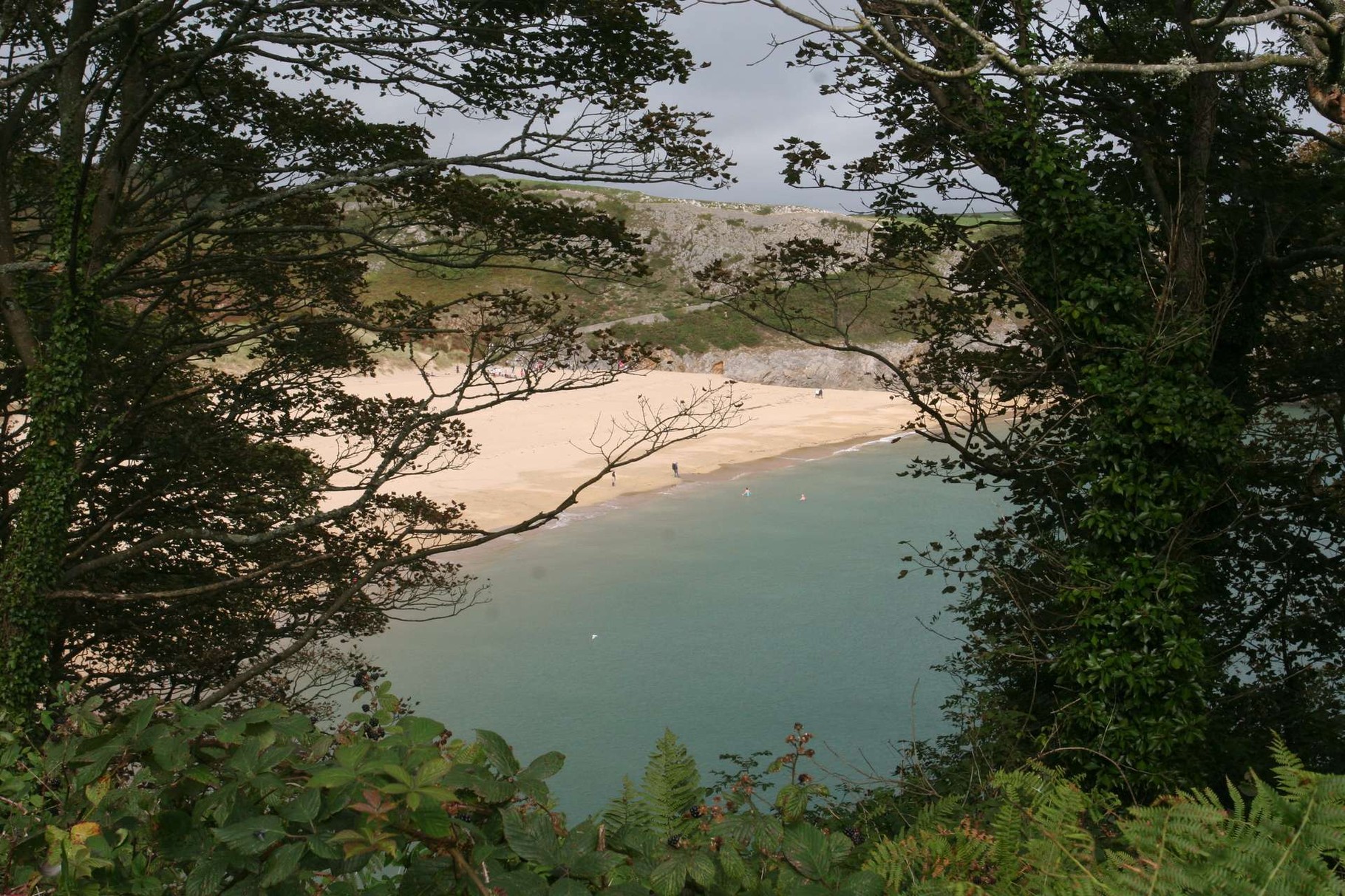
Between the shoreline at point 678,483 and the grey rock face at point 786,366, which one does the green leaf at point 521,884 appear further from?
the grey rock face at point 786,366

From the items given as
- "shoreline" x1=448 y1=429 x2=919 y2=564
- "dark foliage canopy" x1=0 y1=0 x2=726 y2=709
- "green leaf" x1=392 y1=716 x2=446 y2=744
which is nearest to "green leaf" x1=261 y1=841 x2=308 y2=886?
"green leaf" x1=392 y1=716 x2=446 y2=744

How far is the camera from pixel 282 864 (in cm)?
161

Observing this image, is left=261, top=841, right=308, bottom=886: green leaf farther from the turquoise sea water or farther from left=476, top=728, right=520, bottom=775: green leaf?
the turquoise sea water

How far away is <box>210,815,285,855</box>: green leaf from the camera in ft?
5.32

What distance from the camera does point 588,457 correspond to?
32.2 m

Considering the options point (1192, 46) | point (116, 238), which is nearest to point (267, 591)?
point (116, 238)

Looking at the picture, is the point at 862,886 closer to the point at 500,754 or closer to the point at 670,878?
the point at 670,878

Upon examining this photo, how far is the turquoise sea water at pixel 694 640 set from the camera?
14.2 metres

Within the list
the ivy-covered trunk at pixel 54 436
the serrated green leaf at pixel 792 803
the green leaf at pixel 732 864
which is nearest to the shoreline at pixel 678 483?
the ivy-covered trunk at pixel 54 436

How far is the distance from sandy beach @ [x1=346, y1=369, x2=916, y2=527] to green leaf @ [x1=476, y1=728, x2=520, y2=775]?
1782 cm

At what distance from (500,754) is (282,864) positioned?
0.41 meters

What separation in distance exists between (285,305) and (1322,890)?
348 inches

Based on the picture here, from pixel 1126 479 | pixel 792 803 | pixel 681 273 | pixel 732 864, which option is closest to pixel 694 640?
pixel 1126 479

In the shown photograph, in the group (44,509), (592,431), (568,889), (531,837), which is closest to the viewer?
(568,889)
